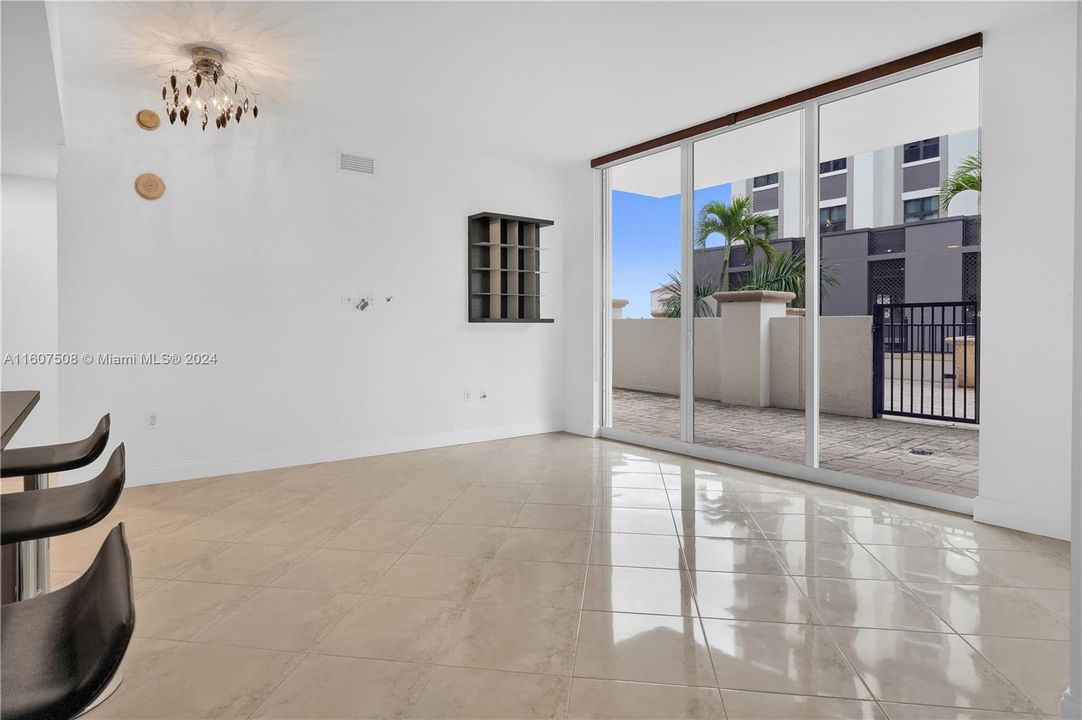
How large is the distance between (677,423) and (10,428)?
5.36m

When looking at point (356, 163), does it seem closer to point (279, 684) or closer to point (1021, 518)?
point (279, 684)

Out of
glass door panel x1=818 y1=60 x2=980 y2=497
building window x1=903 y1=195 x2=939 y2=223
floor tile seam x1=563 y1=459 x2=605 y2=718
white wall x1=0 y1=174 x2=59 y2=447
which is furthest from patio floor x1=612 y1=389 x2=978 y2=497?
white wall x1=0 y1=174 x2=59 y2=447

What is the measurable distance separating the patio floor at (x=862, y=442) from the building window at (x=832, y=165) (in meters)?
1.79

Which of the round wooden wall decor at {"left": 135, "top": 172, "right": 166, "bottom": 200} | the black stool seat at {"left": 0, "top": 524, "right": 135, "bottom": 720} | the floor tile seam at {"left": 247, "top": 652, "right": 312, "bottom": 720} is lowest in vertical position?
the floor tile seam at {"left": 247, "top": 652, "right": 312, "bottom": 720}

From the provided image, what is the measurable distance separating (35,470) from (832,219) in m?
4.67

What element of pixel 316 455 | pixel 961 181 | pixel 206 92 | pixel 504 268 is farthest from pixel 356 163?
pixel 961 181

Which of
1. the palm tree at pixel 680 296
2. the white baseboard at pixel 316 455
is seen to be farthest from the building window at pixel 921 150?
the white baseboard at pixel 316 455

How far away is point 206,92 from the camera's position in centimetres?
429

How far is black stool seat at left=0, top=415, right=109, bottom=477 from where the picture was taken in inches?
76.8

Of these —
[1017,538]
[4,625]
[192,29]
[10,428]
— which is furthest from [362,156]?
[1017,538]

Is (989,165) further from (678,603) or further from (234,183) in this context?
(234,183)

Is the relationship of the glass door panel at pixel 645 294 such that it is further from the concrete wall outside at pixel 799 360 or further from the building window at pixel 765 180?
the building window at pixel 765 180

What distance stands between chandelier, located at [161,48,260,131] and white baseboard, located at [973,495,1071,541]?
5030 millimetres

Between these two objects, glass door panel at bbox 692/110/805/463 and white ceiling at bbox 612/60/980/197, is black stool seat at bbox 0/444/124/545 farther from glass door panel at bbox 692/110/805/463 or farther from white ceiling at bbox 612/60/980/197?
white ceiling at bbox 612/60/980/197
